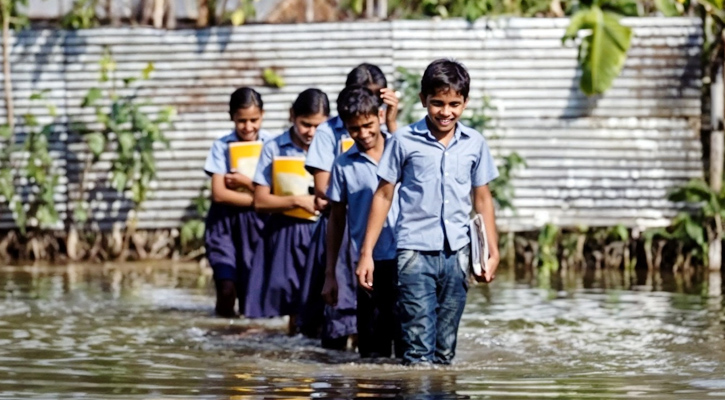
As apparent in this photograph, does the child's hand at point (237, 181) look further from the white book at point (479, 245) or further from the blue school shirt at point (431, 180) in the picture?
the white book at point (479, 245)

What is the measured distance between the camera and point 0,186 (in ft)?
49.6

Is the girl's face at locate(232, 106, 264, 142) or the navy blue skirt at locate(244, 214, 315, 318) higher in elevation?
the girl's face at locate(232, 106, 264, 142)

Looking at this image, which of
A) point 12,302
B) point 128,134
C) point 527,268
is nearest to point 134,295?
point 12,302

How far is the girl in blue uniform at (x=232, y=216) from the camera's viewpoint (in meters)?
11.1

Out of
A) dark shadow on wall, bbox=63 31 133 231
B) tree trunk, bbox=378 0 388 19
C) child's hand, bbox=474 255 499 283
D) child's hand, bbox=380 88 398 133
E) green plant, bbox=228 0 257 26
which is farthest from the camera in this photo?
tree trunk, bbox=378 0 388 19

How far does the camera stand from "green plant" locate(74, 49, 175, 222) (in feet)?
49.3

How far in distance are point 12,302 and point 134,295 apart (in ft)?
3.62

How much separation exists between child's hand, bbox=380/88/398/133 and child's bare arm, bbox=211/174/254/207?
1.83 metres

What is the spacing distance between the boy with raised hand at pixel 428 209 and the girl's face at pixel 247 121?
2.90 meters

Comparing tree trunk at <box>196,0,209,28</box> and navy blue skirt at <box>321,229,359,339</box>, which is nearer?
navy blue skirt at <box>321,229,359,339</box>

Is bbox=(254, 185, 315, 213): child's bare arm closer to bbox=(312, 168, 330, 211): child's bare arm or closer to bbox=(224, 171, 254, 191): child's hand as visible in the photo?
bbox=(224, 171, 254, 191): child's hand

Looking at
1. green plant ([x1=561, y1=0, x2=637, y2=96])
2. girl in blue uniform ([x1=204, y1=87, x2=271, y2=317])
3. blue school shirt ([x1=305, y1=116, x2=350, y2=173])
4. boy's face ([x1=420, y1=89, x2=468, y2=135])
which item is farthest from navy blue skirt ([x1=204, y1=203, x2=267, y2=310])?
green plant ([x1=561, y1=0, x2=637, y2=96])

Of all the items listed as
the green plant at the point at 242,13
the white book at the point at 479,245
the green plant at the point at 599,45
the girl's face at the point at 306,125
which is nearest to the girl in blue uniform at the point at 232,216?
the girl's face at the point at 306,125

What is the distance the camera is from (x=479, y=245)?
8.30 metres
